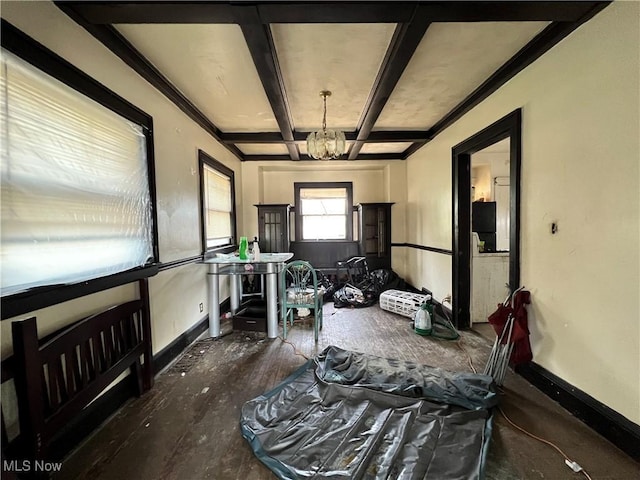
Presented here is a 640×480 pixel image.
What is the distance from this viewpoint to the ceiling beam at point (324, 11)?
1653 millimetres

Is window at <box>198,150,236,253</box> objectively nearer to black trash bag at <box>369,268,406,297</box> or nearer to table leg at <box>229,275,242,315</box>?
table leg at <box>229,275,242,315</box>

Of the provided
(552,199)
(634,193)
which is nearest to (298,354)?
(552,199)

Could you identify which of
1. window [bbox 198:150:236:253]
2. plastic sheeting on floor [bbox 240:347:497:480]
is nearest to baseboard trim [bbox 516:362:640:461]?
plastic sheeting on floor [bbox 240:347:497:480]

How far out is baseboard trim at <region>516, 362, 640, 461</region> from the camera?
1578 millimetres

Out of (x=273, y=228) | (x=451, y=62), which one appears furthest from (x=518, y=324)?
(x=273, y=228)

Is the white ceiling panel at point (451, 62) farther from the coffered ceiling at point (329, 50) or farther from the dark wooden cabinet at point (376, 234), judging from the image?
the dark wooden cabinet at point (376, 234)

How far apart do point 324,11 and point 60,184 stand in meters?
1.80

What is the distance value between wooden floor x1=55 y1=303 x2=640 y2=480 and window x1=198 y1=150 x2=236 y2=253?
1.60 metres

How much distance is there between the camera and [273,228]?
533 cm

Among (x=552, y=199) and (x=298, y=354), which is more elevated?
(x=552, y=199)

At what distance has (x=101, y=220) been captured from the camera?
188cm

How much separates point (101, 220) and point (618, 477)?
3.25m

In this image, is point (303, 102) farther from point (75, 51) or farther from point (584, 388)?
point (584, 388)

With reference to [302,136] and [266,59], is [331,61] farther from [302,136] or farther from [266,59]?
[302,136]
